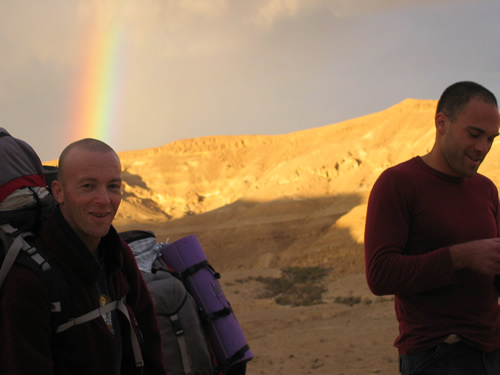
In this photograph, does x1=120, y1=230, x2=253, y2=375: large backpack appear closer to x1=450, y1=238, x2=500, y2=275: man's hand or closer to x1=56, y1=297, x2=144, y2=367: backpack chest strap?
x1=56, y1=297, x2=144, y2=367: backpack chest strap

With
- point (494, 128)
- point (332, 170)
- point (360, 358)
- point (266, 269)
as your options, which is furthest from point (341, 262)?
point (494, 128)

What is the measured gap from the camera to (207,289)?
3.80 meters

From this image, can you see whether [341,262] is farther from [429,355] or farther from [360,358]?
[429,355]

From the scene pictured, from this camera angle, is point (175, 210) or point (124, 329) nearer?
point (124, 329)

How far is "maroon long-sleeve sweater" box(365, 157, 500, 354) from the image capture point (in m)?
2.51

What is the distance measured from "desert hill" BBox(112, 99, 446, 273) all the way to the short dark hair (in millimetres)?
24562

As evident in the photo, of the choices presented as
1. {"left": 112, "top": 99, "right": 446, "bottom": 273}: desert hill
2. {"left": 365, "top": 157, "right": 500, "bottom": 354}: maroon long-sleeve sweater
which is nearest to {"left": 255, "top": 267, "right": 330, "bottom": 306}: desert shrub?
{"left": 112, "top": 99, "right": 446, "bottom": 273}: desert hill

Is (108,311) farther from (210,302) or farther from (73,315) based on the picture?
(210,302)

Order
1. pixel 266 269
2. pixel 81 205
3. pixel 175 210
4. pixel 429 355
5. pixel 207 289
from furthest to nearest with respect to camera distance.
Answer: pixel 175 210 → pixel 266 269 → pixel 207 289 → pixel 429 355 → pixel 81 205

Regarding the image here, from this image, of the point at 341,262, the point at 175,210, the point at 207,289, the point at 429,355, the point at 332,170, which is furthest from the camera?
the point at 175,210

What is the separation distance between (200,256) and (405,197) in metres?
1.70

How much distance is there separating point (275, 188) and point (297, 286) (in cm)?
2787

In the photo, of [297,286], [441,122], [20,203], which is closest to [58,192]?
[20,203]

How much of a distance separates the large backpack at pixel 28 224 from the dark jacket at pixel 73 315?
3 cm
